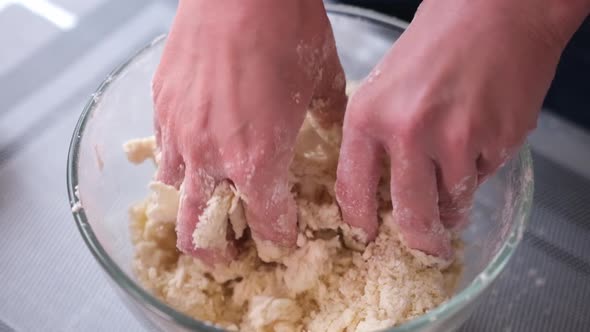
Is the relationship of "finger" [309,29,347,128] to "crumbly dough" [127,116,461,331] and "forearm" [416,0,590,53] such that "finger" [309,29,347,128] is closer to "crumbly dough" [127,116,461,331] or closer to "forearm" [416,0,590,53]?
"crumbly dough" [127,116,461,331]

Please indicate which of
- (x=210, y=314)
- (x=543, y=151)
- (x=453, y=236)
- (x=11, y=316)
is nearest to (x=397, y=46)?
(x=453, y=236)

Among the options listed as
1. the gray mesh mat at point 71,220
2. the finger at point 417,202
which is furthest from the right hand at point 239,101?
the gray mesh mat at point 71,220

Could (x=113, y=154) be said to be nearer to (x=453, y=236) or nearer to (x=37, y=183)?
(x=37, y=183)

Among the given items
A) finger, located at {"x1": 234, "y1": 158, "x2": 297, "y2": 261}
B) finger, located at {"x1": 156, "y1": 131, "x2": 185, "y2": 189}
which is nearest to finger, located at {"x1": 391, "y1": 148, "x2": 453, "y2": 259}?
finger, located at {"x1": 234, "y1": 158, "x2": 297, "y2": 261}

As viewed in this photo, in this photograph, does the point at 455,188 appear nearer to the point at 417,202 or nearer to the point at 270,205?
the point at 417,202

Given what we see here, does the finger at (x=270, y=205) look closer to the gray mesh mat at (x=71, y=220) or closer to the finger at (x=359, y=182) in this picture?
the finger at (x=359, y=182)

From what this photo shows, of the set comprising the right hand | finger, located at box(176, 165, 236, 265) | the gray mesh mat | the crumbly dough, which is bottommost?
the gray mesh mat

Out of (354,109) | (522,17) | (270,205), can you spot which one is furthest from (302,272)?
(522,17)
